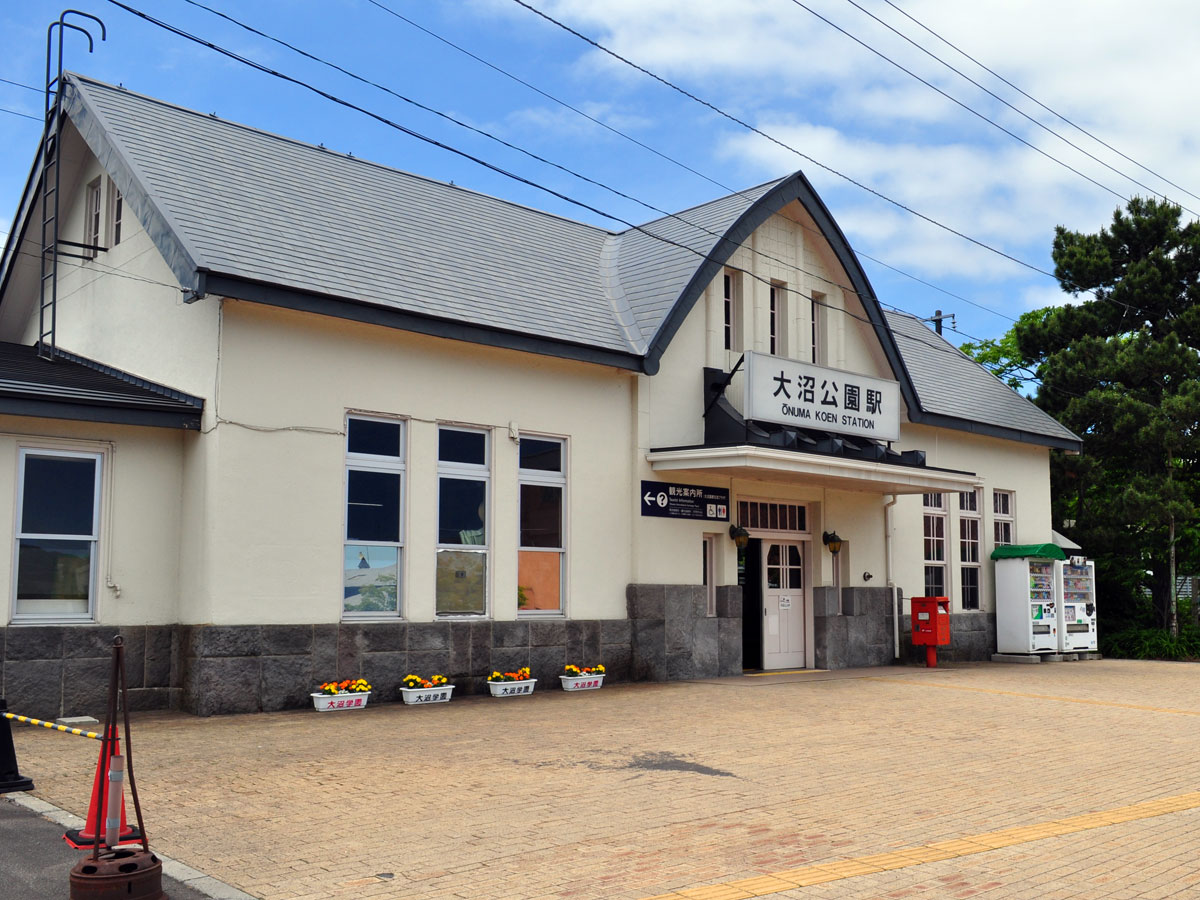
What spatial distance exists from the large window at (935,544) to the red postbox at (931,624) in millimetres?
1471

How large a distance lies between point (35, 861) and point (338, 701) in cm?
665

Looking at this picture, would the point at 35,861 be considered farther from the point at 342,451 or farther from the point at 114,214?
the point at 114,214

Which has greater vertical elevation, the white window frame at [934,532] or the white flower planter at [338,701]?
the white window frame at [934,532]

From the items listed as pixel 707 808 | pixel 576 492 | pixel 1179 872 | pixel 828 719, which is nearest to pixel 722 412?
pixel 576 492

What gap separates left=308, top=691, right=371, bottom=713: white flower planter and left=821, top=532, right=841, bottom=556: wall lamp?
8.94 metres

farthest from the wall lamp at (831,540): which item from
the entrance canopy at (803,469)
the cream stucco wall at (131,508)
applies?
the cream stucco wall at (131,508)

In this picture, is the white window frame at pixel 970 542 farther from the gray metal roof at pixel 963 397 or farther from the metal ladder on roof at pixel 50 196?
the metal ladder on roof at pixel 50 196

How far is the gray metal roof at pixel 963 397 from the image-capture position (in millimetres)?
22047

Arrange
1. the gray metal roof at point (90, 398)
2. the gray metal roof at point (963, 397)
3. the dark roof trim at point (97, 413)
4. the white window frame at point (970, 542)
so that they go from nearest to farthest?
1. the dark roof trim at point (97, 413)
2. the gray metal roof at point (90, 398)
3. the gray metal roof at point (963, 397)
4. the white window frame at point (970, 542)

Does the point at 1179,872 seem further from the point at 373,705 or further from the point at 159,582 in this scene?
the point at 159,582

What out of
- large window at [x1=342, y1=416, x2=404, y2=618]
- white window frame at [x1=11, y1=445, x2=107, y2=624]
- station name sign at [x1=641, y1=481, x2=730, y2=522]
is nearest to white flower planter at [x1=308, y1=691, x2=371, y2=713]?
large window at [x1=342, y1=416, x2=404, y2=618]

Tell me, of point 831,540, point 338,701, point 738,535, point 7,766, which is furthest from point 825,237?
point 7,766

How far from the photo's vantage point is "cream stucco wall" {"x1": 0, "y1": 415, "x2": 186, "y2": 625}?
12.3 metres

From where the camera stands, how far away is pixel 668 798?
7.96 m
